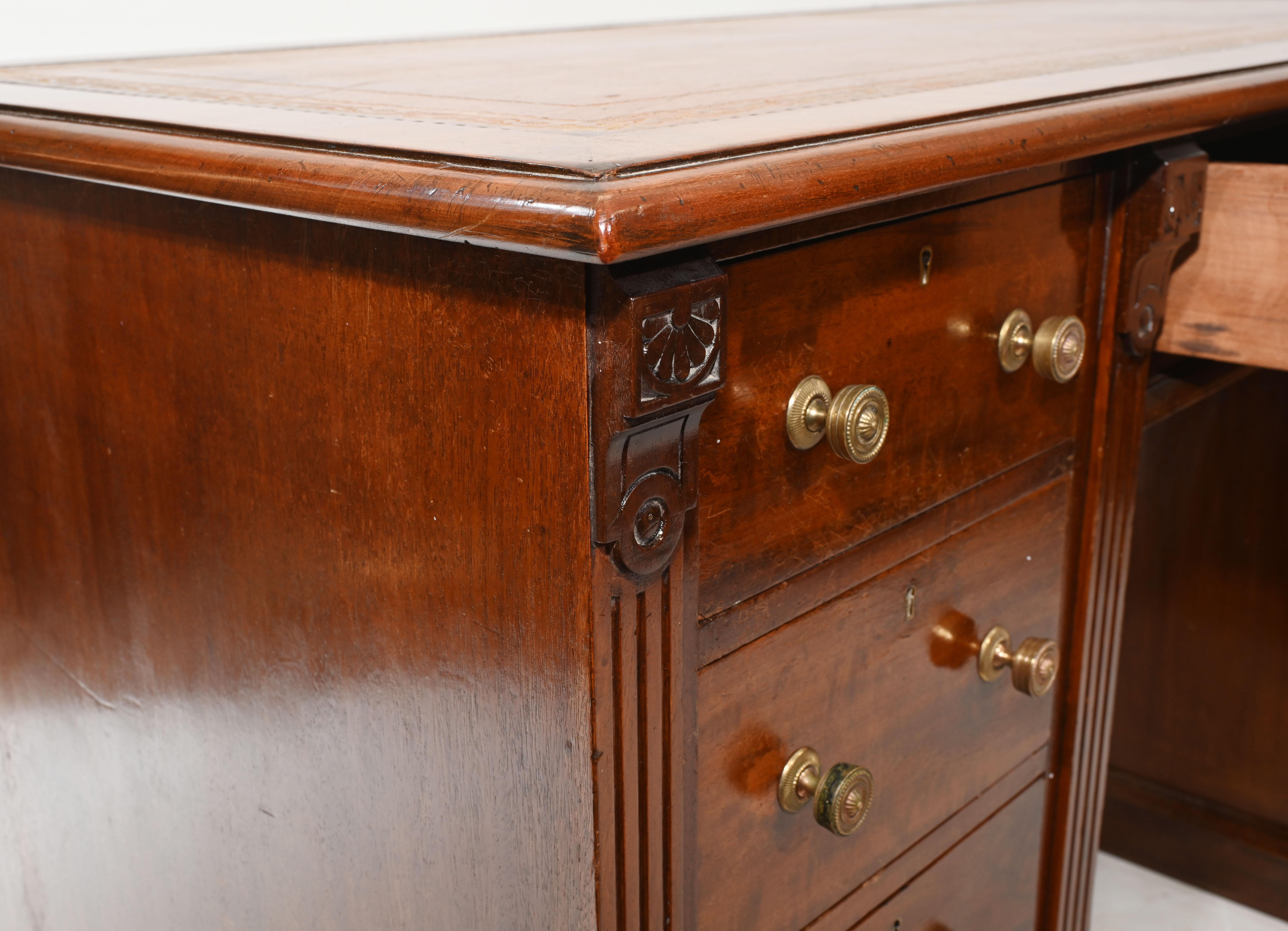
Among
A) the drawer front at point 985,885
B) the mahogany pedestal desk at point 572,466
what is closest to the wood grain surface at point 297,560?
the mahogany pedestal desk at point 572,466

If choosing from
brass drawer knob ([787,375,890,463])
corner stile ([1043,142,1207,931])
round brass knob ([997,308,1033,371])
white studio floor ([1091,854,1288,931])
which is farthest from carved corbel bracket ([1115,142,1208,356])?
white studio floor ([1091,854,1288,931])

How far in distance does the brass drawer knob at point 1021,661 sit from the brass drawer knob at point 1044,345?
0.16 meters

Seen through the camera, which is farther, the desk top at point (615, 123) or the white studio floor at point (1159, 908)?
the white studio floor at point (1159, 908)

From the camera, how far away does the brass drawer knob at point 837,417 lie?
56cm

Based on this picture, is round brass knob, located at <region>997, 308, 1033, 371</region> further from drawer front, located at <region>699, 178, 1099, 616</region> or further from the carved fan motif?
the carved fan motif

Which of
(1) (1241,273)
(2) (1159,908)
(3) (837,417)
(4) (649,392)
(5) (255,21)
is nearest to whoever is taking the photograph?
(4) (649,392)

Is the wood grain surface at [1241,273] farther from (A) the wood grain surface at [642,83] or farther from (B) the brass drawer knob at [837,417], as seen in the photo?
(B) the brass drawer knob at [837,417]

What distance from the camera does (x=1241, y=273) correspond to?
79cm

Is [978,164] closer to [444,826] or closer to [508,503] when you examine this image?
[508,503]

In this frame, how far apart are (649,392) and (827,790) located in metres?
0.29

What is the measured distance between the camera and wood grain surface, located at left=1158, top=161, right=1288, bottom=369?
0.77 meters

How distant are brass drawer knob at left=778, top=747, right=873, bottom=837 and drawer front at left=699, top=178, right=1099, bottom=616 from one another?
0.10 metres

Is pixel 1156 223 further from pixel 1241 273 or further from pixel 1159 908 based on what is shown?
pixel 1159 908

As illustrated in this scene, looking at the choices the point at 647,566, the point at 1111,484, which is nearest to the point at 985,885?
the point at 1111,484
